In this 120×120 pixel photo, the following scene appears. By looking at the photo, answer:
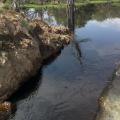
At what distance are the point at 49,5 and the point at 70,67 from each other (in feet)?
253

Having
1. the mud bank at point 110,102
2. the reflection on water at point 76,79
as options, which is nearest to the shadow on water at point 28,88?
the reflection on water at point 76,79

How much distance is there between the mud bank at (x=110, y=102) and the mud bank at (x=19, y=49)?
9.59m

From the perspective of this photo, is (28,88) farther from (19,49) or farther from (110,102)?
(110,102)

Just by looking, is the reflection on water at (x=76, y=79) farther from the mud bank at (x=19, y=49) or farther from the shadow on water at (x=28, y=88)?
the mud bank at (x=19, y=49)

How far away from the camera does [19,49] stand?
137 ft

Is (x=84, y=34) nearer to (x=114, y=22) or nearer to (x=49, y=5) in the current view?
(x=114, y=22)

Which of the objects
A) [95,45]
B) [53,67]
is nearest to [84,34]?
Answer: [95,45]

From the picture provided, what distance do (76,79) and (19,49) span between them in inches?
303

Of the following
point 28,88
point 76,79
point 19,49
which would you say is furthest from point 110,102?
point 19,49

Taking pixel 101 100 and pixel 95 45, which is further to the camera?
pixel 95 45

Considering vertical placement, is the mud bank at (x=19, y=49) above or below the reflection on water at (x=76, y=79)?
above

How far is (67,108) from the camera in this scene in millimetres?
32719

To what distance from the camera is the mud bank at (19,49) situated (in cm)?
3709

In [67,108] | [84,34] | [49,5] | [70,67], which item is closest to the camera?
[67,108]
